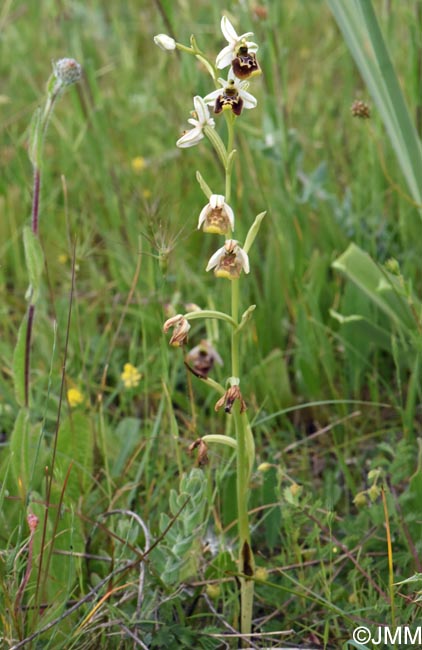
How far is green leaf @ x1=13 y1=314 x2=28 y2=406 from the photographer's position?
1.50 m

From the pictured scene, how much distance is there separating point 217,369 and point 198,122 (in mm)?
736

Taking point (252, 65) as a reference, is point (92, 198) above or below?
below

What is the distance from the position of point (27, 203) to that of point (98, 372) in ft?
1.90

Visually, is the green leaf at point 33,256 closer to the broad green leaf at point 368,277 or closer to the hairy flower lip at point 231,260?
the hairy flower lip at point 231,260

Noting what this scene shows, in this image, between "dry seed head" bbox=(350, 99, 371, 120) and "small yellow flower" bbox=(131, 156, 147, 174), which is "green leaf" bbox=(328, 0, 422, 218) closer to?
"dry seed head" bbox=(350, 99, 371, 120)

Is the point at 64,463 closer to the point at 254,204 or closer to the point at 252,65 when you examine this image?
the point at 252,65

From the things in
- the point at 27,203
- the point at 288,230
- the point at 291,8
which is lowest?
the point at 288,230

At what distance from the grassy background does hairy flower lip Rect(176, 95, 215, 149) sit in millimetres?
242

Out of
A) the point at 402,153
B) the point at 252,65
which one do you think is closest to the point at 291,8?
the point at 402,153

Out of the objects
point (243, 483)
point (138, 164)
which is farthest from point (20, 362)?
point (138, 164)

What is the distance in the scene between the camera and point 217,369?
1799 millimetres

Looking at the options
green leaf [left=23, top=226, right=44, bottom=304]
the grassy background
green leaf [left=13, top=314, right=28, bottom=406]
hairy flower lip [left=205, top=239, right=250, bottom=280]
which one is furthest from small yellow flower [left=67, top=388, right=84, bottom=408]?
hairy flower lip [left=205, top=239, right=250, bottom=280]

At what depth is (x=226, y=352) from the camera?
6.12 ft

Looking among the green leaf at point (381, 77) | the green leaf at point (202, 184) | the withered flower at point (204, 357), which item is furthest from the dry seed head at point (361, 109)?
the green leaf at point (202, 184)
